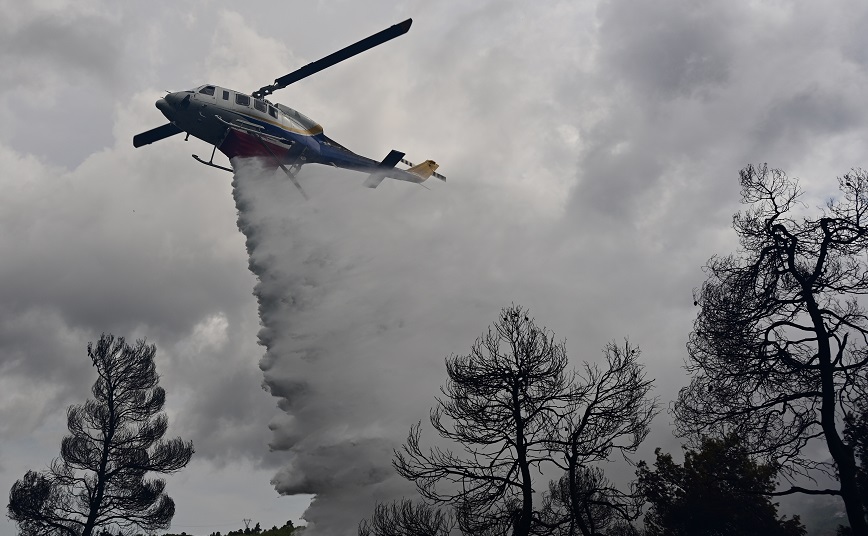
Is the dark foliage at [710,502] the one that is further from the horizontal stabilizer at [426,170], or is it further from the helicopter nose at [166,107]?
the helicopter nose at [166,107]

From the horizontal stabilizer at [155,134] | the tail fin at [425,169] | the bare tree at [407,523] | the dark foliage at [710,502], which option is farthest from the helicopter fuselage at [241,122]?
the dark foliage at [710,502]

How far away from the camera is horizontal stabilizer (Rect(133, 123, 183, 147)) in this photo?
117 feet

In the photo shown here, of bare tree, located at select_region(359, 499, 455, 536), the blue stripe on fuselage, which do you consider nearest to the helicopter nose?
the blue stripe on fuselage

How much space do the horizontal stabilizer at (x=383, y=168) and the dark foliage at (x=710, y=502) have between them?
2169 centimetres

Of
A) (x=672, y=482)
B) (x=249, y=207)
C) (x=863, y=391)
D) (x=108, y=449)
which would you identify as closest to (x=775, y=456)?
(x=863, y=391)

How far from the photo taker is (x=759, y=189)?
1437cm

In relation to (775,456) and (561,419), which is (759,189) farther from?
(561,419)

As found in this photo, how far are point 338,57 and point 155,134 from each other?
12.2m

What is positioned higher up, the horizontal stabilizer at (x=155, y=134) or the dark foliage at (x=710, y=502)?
the horizontal stabilizer at (x=155, y=134)

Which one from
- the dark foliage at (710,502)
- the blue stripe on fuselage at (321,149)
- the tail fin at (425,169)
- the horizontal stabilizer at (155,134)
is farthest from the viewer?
the tail fin at (425,169)

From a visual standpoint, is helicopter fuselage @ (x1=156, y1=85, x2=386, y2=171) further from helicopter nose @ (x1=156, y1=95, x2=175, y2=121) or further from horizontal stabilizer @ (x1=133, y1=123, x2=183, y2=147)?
horizontal stabilizer @ (x1=133, y1=123, x2=183, y2=147)

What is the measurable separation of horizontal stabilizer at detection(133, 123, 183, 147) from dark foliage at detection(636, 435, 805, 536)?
30968 mm

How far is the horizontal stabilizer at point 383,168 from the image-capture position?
37.2 metres

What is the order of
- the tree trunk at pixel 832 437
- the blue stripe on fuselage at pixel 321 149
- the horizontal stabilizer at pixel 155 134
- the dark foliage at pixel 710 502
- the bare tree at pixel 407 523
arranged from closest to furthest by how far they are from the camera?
the tree trunk at pixel 832 437 → the bare tree at pixel 407 523 → the dark foliage at pixel 710 502 → the blue stripe on fuselage at pixel 321 149 → the horizontal stabilizer at pixel 155 134
